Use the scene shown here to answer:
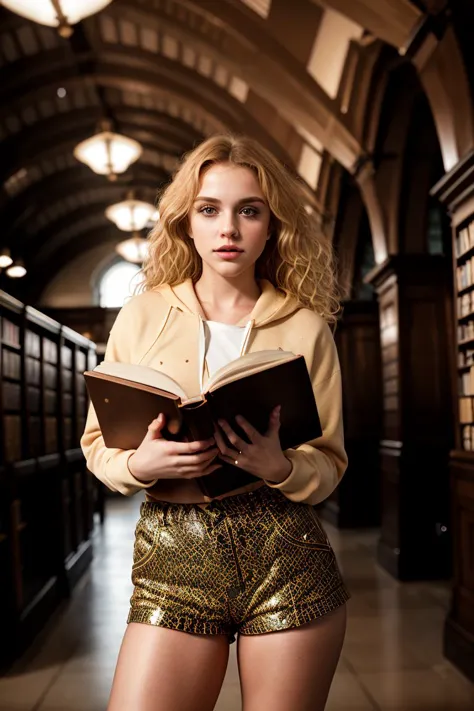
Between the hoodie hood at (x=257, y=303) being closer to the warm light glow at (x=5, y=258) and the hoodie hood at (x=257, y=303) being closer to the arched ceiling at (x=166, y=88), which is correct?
the arched ceiling at (x=166, y=88)

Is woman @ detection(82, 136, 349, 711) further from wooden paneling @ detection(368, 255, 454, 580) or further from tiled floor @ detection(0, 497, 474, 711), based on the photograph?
wooden paneling @ detection(368, 255, 454, 580)

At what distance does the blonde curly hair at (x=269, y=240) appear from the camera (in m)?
1.83

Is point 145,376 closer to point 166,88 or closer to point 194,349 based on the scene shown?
point 194,349

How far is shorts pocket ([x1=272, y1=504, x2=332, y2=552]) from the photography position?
5.63 ft

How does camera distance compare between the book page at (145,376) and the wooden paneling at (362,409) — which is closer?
the book page at (145,376)

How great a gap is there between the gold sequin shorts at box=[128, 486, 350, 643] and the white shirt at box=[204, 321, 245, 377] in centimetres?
31

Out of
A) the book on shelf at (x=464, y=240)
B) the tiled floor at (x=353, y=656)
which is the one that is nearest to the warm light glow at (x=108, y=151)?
the tiled floor at (x=353, y=656)

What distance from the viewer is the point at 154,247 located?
2.00 metres

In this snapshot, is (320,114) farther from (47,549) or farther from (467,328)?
(47,549)

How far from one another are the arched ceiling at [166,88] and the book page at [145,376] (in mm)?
4331

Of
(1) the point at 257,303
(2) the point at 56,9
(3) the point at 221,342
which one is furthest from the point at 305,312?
(2) the point at 56,9

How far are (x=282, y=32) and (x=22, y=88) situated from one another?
177 inches

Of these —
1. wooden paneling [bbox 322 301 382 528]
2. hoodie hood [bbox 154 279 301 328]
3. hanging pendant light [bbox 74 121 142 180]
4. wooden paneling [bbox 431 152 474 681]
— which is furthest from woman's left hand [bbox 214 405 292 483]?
hanging pendant light [bbox 74 121 142 180]

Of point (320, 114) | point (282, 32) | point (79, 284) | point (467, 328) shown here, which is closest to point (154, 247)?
point (467, 328)
